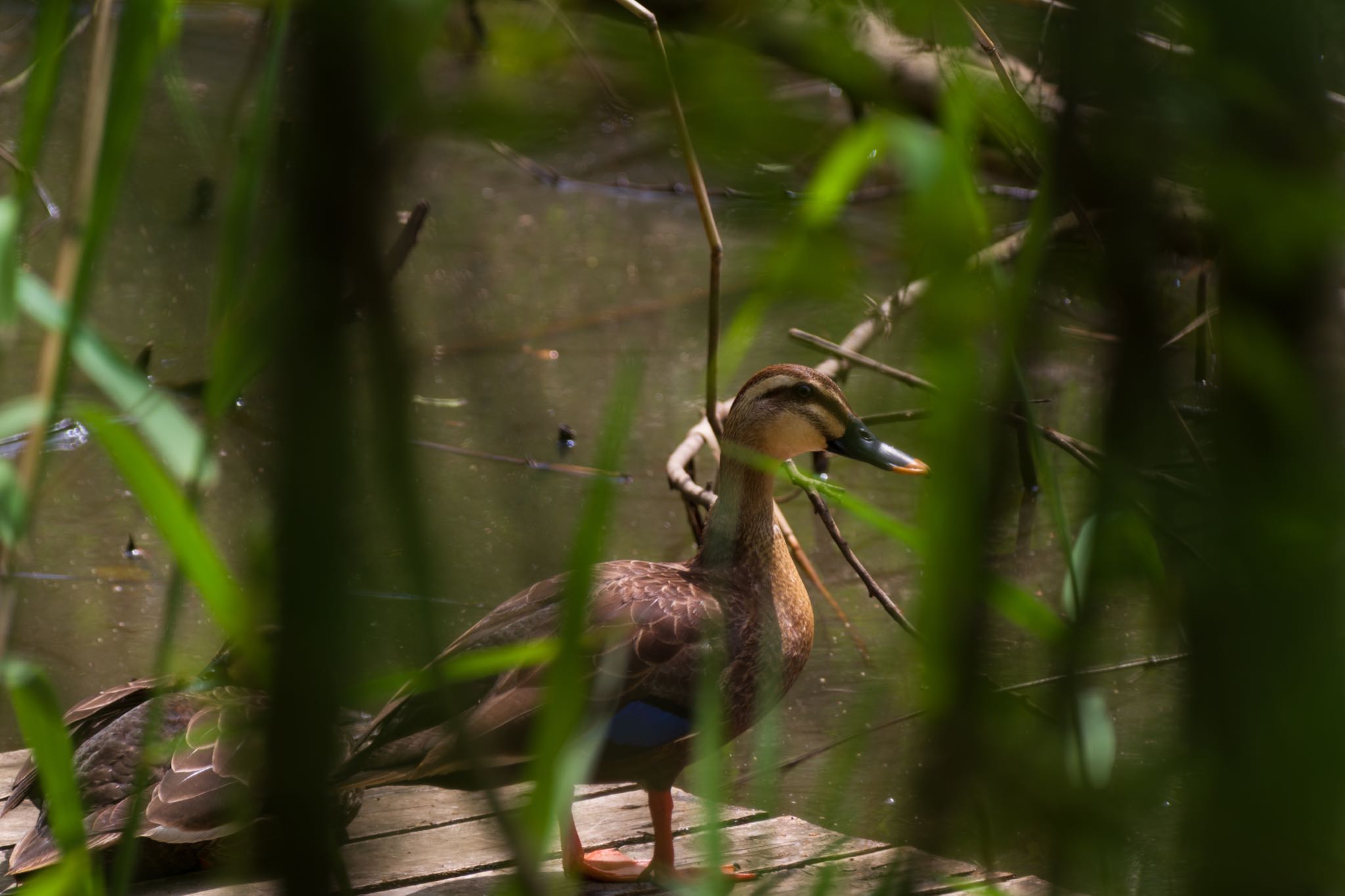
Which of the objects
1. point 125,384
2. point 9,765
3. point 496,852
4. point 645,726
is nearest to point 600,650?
point 496,852

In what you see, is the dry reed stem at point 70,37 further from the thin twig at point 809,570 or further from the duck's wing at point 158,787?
the thin twig at point 809,570

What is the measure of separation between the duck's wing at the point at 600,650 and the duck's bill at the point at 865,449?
487 mm

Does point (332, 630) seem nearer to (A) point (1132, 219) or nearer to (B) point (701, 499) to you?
(A) point (1132, 219)

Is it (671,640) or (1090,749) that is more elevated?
(1090,749)

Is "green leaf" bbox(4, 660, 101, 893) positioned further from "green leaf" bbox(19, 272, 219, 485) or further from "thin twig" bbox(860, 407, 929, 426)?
"thin twig" bbox(860, 407, 929, 426)

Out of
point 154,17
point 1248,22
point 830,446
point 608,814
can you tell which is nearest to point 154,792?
point 608,814

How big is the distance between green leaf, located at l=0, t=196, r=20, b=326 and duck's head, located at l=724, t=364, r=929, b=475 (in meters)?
2.38

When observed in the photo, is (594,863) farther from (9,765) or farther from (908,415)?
(908,415)

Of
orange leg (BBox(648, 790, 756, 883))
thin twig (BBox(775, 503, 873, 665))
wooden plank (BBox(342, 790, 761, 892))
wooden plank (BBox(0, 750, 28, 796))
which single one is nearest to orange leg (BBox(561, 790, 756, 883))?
orange leg (BBox(648, 790, 756, 883))

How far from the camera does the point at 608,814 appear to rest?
3.22 metres

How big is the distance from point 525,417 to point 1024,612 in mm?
260

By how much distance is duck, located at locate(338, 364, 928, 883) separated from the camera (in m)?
2.20

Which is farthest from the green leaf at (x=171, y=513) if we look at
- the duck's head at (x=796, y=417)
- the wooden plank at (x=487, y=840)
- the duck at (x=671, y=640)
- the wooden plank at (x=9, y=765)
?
the wooden plank at (x=9, y=765)

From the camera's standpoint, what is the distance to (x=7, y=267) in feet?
3.03
